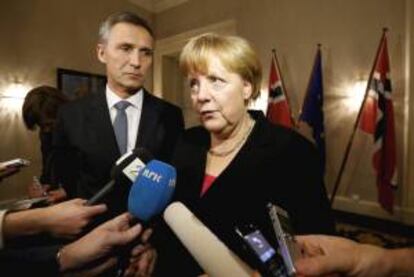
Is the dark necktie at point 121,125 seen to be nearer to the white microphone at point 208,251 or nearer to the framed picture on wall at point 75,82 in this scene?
the white microphone at point 208,251

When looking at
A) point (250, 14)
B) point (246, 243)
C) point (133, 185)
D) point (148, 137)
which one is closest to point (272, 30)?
point (250, 14)

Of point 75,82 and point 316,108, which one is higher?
point 75,82

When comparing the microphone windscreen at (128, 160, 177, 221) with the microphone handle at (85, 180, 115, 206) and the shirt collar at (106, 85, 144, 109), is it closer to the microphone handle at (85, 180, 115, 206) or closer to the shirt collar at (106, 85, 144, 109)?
the microphone handle at (85, 180, 115, 206)

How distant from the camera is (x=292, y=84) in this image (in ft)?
14.4

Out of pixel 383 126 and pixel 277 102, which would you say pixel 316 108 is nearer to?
pixel 277 102

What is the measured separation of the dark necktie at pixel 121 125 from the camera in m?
1.37

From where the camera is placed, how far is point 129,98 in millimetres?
1427

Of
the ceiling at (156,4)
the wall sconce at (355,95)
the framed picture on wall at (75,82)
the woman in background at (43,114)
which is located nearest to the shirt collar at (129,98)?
the woman in background at (43,114)

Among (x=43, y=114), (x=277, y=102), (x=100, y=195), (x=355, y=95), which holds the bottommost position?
(x=100, y=195)

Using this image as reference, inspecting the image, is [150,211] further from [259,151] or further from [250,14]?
[250,14]

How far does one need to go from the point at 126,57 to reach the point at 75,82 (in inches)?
161

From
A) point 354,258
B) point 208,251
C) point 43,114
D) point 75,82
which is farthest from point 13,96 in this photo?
point 354,258

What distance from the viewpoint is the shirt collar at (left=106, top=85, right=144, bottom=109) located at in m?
1.42

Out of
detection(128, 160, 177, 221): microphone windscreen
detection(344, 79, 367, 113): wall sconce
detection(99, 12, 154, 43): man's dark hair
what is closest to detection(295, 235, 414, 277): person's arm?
detection(128, 160, 177, 221): microphone windscreen
